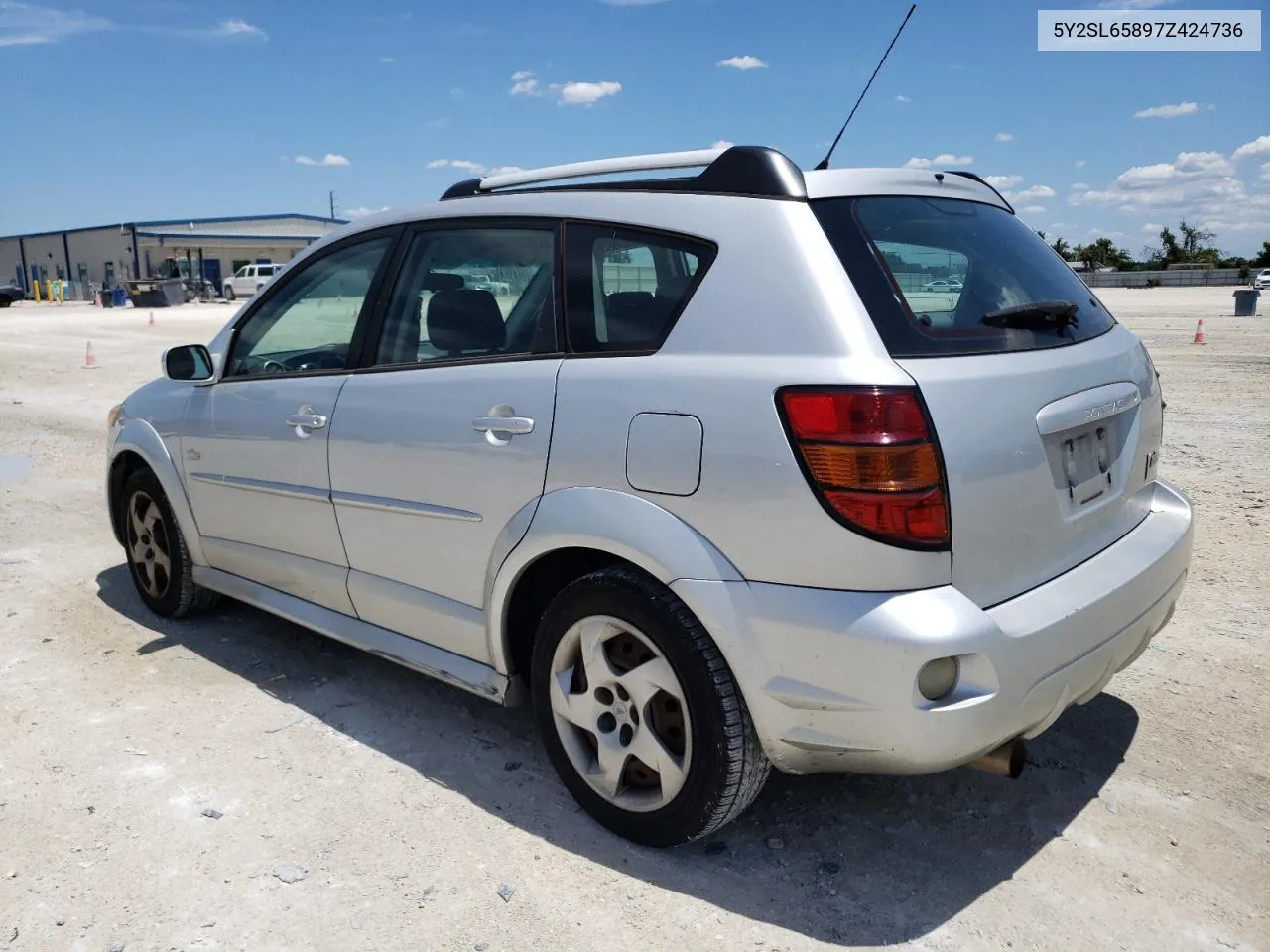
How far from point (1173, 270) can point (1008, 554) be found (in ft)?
232

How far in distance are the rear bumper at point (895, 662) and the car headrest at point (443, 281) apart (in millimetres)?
1463

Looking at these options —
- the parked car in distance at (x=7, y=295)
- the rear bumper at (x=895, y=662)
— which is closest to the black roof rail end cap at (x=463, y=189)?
the rear bumper at (x=895, y=662)

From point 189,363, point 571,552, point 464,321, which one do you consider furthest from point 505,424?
point 189,363

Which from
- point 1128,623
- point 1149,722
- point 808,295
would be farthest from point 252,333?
point 1149,722

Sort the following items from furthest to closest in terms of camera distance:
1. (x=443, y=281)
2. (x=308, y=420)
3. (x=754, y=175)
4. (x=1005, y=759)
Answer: (x=308, y=420), (x=443, y=281), (x=754, y=175), (x=1005, y=759)

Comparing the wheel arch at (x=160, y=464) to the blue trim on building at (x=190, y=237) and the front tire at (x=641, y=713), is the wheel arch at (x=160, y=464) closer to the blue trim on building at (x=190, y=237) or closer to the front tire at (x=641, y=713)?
the front tire at (x=641, y=713)

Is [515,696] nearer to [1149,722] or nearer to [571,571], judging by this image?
[571,571]

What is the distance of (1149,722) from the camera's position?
3596mm

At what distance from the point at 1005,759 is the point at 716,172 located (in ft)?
5.71

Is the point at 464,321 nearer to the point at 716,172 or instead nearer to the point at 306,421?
the point at 306,421

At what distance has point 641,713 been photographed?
2.77 meters

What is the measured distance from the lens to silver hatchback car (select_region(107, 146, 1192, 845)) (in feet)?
7.80

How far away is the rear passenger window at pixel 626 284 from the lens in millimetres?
2779

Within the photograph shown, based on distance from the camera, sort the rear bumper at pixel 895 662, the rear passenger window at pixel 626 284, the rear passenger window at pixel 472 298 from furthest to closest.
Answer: the rear passenger window at pixel 472 298, the rear passenger window at pixel 626 284, the rear bumper at pixel 895 662
